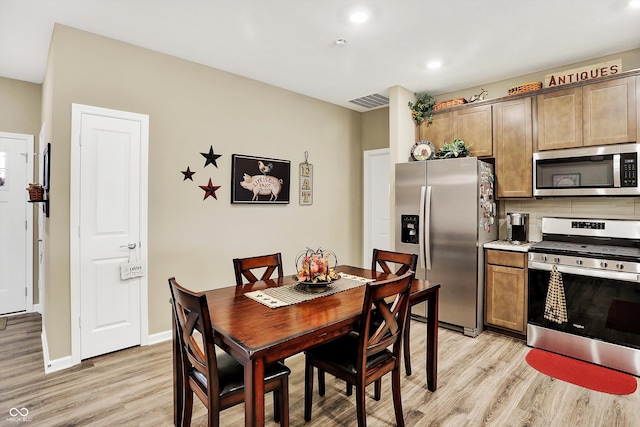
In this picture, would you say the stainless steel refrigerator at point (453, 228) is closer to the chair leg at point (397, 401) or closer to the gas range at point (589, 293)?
the gas range at point (589, 293)

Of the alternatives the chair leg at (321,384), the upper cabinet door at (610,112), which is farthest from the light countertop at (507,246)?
the chair leg at (321,384)

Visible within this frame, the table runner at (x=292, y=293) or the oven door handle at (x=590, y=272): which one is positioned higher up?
the oven door handle at (x=590, y=272)

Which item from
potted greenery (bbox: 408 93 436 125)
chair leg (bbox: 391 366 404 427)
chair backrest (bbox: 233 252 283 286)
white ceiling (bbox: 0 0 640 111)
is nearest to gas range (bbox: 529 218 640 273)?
white ceiling (bbox: 0 0 640 111)

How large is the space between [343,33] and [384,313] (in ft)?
7.59

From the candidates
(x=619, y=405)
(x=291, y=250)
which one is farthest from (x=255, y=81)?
(x=619, y=405)

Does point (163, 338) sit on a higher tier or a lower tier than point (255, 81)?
lower

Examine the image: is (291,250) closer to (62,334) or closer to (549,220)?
(62,334)

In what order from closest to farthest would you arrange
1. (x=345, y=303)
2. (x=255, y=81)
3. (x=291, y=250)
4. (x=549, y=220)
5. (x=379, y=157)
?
(x=345, y=303) < (x=549, y=220) < (x=255, y=81) < (x=291, y=250) < (x=379, y=157)

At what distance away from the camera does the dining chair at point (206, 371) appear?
1558mm

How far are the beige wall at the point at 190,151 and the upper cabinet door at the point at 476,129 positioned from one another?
1.70 meters

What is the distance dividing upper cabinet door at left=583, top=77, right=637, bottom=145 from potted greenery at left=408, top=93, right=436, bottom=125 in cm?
155

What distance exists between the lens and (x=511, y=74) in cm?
378

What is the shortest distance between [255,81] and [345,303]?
302 centimetres

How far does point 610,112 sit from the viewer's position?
3.06 metres
